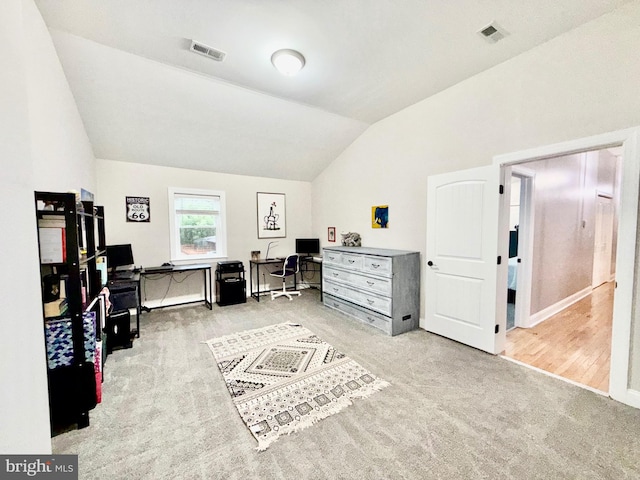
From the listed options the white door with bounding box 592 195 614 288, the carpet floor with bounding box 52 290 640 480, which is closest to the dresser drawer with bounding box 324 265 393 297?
the carpet floor with bounding box 52 290 640 480

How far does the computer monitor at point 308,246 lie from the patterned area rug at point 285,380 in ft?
8.46

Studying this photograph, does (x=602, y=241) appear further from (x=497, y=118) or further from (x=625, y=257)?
(x=497, y=118)

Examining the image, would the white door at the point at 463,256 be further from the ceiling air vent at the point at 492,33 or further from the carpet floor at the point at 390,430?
the ceiling air vent at the point at 492,33

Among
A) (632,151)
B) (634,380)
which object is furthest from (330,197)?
(634,380)

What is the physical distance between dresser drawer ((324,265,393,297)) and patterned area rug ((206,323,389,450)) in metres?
0.99

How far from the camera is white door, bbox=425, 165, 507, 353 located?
2.75 meters

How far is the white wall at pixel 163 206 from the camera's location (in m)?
4.09

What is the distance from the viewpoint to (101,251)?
294cm

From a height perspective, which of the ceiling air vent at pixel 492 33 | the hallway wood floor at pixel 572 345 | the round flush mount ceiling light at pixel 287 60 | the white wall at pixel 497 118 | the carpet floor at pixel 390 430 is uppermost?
the ceiling air vent at pixel 492 33

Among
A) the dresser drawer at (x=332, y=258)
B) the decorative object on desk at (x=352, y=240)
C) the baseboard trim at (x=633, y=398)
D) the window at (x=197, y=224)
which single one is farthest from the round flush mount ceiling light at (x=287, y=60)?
the baseboard trim at (x=633, y=398)

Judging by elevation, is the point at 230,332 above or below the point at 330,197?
below

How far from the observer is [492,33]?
224cm

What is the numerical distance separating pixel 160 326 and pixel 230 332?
1.07 m

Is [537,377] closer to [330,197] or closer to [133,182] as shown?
[330,197]
